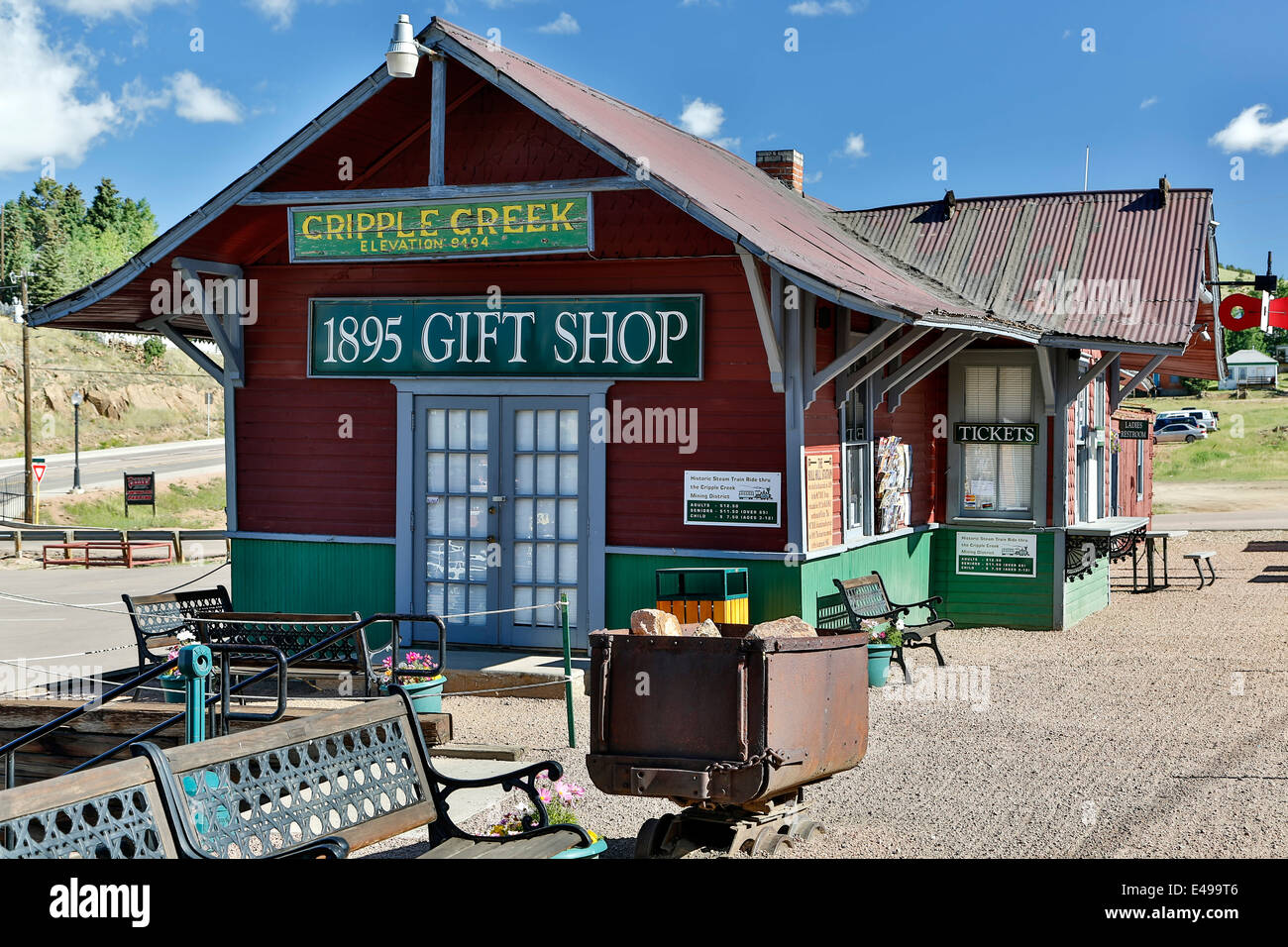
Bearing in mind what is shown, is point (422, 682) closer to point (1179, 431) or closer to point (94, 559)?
point (94, 559)

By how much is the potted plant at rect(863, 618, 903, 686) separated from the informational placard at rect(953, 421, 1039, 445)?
4.29 metres

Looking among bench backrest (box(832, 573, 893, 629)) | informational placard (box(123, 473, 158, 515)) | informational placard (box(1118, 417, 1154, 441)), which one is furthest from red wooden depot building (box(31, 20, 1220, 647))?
informational placard (box(123, 473, 158, 515))

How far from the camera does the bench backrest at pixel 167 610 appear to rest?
Result: 430 inches

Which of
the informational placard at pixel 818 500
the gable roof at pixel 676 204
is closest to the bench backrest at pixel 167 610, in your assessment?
the gable roof at pixel 676 204

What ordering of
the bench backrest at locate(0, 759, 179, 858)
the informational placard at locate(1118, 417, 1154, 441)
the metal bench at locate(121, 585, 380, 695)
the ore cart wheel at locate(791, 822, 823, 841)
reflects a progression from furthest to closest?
the informational placard at locate(1118, 417, 1154, 441) < the metal bench at locate(121, 585, 380, 695) < the ore cart wheel at locate(791, 822, 823, 841) < the bench backrest at locate(0, 759, 179, 858)

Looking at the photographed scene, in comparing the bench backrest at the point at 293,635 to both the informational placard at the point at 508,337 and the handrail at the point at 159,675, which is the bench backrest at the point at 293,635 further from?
the informational placard at the point at 508,337

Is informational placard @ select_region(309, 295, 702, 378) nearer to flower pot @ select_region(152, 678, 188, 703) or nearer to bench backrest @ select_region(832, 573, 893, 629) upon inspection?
bench backrest @ select_region(832, 573, 893, 629)

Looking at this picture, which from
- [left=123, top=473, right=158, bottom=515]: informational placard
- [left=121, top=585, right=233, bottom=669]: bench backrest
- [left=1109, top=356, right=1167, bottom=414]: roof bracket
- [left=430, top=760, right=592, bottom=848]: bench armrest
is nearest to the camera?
[left=430, top=760, right=592, bottom=848]: bench armrest

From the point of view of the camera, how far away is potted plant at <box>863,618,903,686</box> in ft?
39.4

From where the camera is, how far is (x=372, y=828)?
5863 mm

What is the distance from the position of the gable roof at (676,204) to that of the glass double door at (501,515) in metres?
2.58

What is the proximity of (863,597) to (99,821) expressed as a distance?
950 centimetres

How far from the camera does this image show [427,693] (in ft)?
33.9
